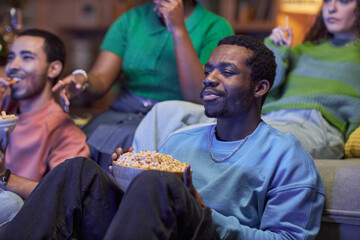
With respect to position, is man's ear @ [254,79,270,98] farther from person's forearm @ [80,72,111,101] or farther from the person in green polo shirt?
person's forearm @ [80,72,111,101]

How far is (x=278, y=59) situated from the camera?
203cm

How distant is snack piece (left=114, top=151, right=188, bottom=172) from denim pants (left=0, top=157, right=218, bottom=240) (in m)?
0.08

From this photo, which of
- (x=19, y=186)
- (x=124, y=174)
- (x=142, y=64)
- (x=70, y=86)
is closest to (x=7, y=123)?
(x=19, y=186)

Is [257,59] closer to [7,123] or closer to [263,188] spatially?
[263,188]

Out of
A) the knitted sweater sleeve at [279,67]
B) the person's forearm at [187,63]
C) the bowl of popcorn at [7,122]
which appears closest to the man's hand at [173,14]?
the person's forearm at [187,63]

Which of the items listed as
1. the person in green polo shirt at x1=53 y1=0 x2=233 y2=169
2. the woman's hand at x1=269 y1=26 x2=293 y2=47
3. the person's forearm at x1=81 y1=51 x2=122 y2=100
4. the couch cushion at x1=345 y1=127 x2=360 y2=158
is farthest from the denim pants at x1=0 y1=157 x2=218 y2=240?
the woman's hand at x1=269 y1=26 x2=293 y2=47

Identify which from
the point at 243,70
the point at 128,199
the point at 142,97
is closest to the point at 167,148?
the point at 243,70

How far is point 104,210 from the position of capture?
1.28 m

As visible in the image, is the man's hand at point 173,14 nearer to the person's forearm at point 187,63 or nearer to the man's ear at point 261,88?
the person's forearm at point 187,63

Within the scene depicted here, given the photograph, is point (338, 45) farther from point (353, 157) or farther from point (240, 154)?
point (240, 154)

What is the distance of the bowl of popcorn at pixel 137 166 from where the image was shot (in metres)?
1.19

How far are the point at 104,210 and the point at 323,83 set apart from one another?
3.69 ft

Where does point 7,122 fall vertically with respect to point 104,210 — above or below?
above

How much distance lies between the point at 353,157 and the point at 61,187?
1162 mm
